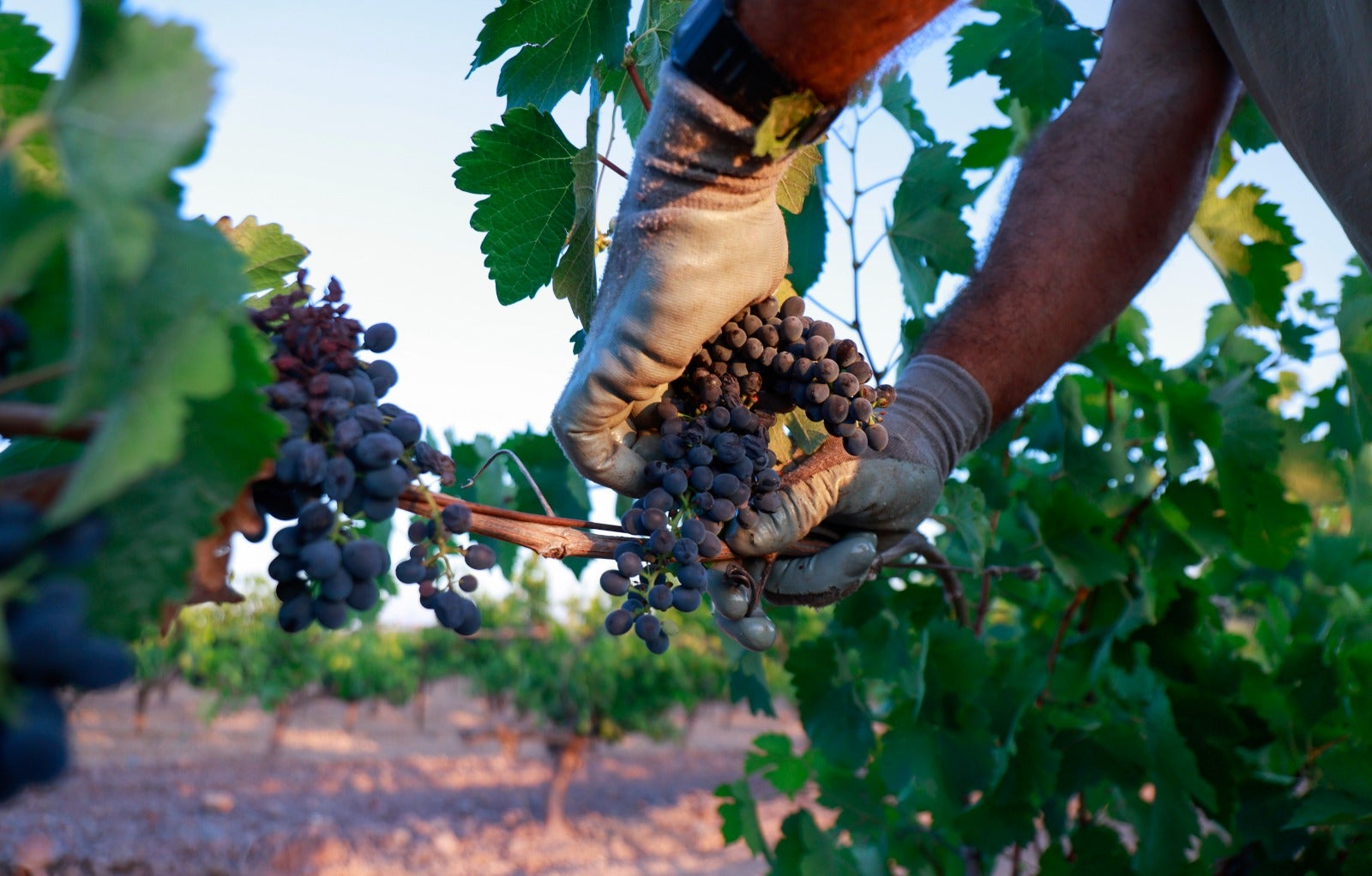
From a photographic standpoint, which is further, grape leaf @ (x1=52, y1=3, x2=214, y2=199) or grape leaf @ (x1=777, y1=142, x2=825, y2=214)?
grape leaf @ (x1=777, y1=142, x2=825, y2=214)

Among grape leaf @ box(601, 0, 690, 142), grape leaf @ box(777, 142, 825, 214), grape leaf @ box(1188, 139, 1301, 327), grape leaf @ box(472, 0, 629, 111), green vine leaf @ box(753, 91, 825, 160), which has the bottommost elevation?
green vine leaf @ box(753, 91, 825, 160)

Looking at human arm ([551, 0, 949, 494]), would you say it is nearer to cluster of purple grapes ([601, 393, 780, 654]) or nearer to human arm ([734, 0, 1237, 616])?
cluster of purple grapes ([601, 393, 780, 654])

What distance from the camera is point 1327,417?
118 inches

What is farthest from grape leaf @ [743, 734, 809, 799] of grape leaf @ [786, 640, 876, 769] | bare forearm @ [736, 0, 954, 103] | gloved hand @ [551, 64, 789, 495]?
bare forearm @ [736, 0, 954, 103]

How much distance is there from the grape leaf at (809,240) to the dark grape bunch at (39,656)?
67.8 inches

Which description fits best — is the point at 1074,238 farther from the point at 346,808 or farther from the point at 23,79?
the point at 346,808

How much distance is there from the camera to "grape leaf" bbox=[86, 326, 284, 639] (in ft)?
1.83

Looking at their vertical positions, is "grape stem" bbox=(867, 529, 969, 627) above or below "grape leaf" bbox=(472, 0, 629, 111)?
below

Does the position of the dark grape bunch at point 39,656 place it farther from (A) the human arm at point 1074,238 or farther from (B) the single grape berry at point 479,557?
(A) the human arm at point 1074,238

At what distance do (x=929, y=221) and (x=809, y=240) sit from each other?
0.96 ft

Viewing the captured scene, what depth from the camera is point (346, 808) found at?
1227cm

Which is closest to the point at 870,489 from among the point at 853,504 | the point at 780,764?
the point at 853,504

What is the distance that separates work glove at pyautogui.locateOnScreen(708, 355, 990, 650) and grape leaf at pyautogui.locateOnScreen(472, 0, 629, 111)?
750 mm

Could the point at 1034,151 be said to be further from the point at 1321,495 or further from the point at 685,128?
the point at 1321,495
